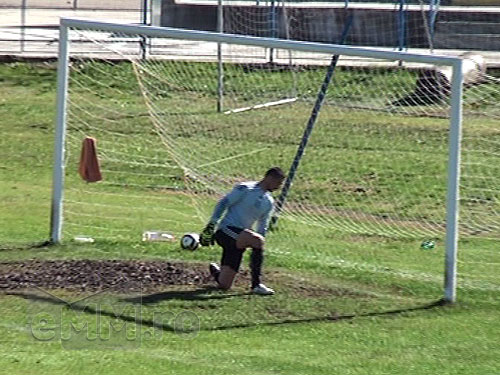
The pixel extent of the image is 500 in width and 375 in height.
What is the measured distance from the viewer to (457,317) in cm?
1322

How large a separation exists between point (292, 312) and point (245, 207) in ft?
3.96

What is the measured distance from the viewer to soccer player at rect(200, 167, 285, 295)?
13.6m

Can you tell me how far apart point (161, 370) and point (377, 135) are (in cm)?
965

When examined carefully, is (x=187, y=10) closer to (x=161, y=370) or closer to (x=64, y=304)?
(x=64, y=304)

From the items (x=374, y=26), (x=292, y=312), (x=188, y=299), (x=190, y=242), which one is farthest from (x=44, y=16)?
(x=292, y=312)

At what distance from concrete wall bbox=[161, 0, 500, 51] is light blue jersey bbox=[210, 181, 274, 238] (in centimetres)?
1695

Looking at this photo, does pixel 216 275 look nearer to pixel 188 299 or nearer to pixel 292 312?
pixel 188 299

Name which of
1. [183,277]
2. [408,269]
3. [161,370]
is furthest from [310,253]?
[161,370]

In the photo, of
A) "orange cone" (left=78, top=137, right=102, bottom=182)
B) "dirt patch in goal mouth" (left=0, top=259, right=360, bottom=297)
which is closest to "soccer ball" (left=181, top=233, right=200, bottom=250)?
"dirt patch in goal mouth" (left=0, top=259, right=360, bottom=297)

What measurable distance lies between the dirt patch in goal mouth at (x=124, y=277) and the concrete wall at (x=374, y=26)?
1635cm

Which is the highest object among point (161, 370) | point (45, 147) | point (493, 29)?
point (493, 29)

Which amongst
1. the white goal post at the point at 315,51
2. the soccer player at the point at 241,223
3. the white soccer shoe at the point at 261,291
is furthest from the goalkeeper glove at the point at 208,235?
the white goal post at the point at 315,51

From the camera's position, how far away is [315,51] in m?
14.5

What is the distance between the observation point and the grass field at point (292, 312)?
1126 cm
